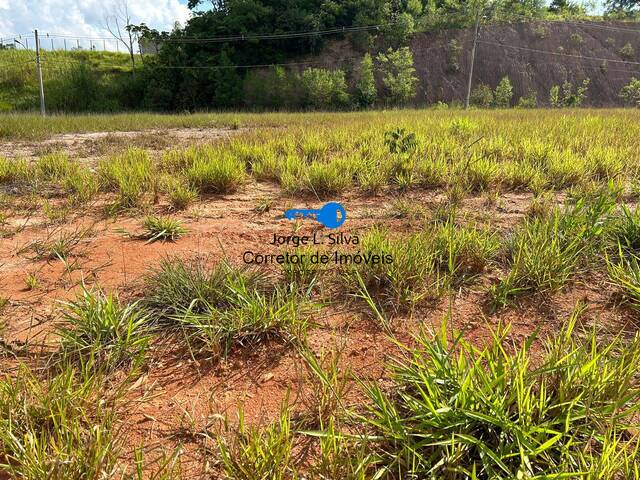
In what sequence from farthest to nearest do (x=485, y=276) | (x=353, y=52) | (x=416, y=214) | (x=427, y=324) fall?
1. (x=353, y=52)
2. (x=416, y=214)
3. (x=485, y=276)
4. (x=427, y=324)

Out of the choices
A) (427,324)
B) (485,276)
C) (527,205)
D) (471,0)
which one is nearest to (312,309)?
(427,324)

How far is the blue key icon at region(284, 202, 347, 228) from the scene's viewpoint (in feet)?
10.5

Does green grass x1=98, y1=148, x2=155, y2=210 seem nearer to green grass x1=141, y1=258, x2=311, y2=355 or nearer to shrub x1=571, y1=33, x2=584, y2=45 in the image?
green grass x1=141, y1=258, x2=311, y2=355

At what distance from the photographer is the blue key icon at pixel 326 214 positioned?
321cm

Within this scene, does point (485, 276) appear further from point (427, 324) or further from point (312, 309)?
point (312, 309)

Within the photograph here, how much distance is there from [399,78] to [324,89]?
7.58 meters

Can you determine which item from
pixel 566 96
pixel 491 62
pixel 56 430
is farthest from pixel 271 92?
pixel 56 430

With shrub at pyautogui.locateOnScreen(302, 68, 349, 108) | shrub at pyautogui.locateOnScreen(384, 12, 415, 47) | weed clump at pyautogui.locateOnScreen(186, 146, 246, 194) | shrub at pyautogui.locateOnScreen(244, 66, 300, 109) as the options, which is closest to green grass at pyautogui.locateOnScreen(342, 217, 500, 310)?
weed clump at pyautogui.locateOnScreen(186, 146, 246, 194)

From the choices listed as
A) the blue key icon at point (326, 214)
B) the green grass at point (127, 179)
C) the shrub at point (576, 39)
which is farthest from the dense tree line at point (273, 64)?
the blue key icon at point (326, 214)

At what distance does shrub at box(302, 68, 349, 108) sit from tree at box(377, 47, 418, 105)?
14.8 feet

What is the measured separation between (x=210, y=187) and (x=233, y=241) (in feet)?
5.26

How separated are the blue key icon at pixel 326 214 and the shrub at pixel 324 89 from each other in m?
32.3

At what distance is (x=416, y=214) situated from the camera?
10.5 ft

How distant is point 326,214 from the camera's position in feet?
11.0
